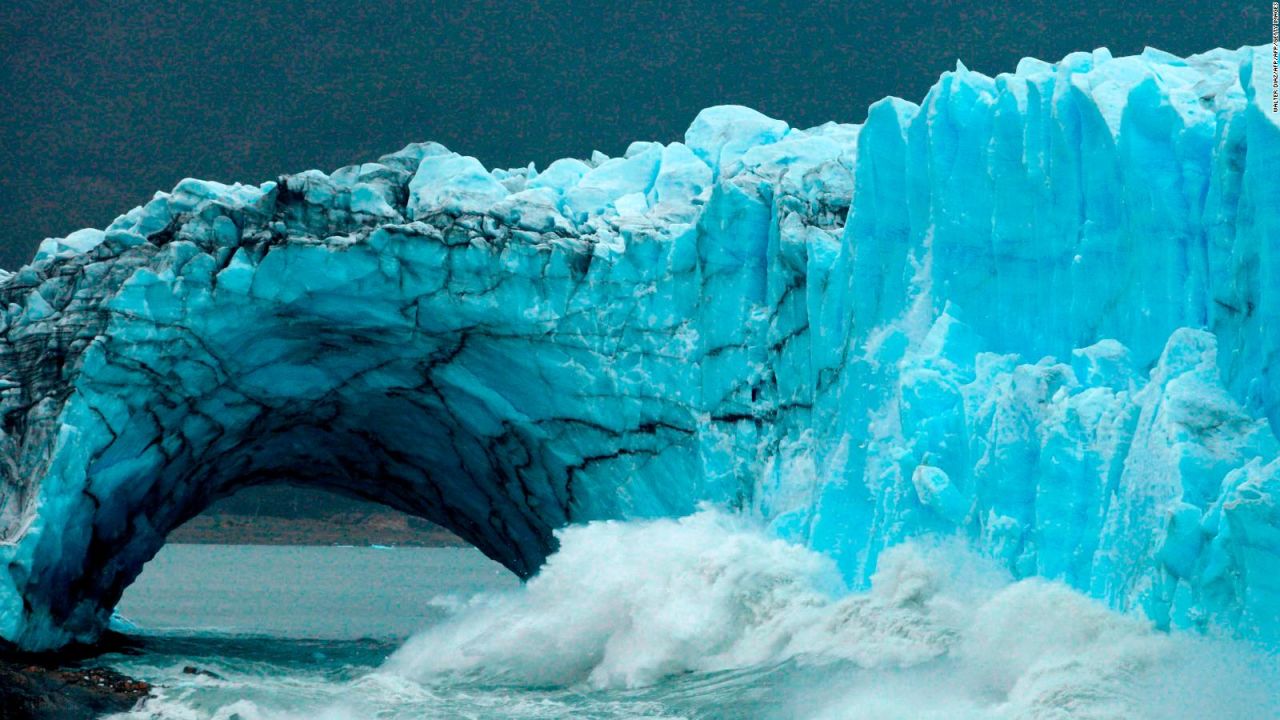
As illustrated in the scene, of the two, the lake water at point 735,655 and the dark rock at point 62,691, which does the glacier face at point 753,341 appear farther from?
the dark rock at point 62,691

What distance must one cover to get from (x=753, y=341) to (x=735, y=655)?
2712 mm

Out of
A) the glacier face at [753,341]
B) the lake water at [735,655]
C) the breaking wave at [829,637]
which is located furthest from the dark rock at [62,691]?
the breaking wave at [829,637]

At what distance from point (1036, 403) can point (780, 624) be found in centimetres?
249

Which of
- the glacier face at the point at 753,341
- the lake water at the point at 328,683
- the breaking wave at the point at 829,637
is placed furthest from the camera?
the lake water at the point at 328,683

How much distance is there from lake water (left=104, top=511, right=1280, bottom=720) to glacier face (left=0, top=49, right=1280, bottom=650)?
0.30 m

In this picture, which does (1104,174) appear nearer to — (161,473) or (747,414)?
(747,414)

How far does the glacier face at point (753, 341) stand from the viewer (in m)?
8.23

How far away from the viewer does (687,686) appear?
33.6ft

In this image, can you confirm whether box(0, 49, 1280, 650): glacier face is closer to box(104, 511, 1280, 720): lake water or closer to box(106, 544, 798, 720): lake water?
box(104, 511, 1280, 720): lake water

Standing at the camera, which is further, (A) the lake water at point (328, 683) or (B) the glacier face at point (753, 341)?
(A) the lake water at point (328, 683)

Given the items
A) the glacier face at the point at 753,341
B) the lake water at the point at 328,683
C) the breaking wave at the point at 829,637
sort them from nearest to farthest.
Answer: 1. the breaking wave at the point at 829,637
2. the glacier face at the point at 753,341
3. the lake water at the point at 328,683

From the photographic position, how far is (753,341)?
11961mm

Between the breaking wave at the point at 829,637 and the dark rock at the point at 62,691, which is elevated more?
the breaking wave at the point at 829,637

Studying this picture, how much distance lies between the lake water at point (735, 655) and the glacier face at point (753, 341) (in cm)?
30
